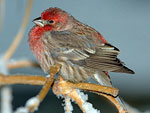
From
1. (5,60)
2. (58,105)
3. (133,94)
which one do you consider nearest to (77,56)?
(5,60)

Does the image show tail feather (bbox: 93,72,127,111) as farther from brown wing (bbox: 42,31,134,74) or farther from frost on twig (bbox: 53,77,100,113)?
frost on twig (bbox: 53,77,100,113)

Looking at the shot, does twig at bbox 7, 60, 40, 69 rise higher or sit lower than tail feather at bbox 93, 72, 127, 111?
higher

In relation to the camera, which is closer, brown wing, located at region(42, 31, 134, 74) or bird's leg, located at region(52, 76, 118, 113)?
bird's leg, located at region(52, 76, 118, 113)

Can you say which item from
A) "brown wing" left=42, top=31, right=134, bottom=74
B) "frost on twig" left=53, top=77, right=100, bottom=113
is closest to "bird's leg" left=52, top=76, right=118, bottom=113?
"frost on twig" left=53, top=77, right=100, bottom=113

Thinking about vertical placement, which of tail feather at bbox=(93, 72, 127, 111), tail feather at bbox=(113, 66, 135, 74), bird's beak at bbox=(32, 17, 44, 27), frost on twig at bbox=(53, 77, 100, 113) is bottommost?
tail feather at bbox=(93, 72, 127, 111)

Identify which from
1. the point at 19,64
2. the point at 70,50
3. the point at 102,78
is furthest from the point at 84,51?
the point at 19,64

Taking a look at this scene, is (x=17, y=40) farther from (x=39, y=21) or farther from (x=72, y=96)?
(x=72, y=96)

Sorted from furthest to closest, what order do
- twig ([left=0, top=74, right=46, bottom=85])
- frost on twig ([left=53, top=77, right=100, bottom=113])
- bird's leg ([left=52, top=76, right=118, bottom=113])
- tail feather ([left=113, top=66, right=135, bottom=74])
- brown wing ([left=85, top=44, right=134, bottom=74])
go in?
brown wing ([left=85, top=44, right=134, bottom=74]), tail feather ([left=113, top=66, right=135, bottom=74]), bird's leg ([left=52, top=76, right=118, bottom=113]), frost on twig ([left=53, top=77, right=100, bottom=113]), twig ([left=0, top=74, right=46, bottom=85])
